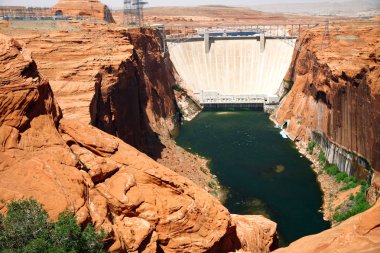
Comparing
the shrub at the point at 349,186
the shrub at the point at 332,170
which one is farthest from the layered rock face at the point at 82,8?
the shrub at the point at 349,186

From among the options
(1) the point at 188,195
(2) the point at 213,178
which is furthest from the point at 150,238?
(2) the point at 213,178

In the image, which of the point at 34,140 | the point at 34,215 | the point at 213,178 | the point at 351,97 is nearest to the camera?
the point at 34,215

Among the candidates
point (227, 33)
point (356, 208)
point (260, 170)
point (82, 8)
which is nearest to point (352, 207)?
point (356, 208)

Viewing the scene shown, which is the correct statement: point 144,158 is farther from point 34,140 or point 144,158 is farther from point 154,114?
point 154,114

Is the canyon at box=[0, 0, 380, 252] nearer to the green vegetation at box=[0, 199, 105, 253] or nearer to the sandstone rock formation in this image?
the sandstone rock formation

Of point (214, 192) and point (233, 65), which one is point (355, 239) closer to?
point (214, 192)

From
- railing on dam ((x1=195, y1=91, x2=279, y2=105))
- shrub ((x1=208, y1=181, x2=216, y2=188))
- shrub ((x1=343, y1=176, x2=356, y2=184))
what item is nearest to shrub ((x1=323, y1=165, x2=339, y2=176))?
shrub ((x1=343, y1=176, x2=356, y2=184))

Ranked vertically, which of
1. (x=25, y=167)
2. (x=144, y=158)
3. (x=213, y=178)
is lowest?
(x=213, y=178)
